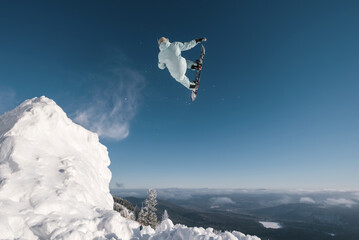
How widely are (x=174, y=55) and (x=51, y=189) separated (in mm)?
6802

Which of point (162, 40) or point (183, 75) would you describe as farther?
point (183, 75)

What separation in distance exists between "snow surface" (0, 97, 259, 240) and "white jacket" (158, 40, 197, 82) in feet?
20.1

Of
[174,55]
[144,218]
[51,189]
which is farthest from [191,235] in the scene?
[144,218]

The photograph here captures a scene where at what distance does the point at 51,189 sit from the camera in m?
7.45

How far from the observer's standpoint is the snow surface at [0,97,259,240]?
6209 mm

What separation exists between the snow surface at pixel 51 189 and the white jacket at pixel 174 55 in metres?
6.12

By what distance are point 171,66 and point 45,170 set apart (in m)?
6.57

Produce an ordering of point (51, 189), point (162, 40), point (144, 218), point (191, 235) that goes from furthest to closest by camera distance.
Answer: point (144, 218) < point (162, 40) < point (51, 189) < point (191, 235)

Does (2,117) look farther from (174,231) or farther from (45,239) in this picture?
(174,231)

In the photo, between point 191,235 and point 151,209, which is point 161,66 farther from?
point 151,209

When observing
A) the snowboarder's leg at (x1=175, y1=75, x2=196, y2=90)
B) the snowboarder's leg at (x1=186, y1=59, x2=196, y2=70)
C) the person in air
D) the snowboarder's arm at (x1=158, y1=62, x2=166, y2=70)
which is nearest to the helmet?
the person in air

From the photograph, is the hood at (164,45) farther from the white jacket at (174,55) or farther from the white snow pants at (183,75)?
the white snow pants at (183,75)

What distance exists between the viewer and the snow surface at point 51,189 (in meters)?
6.21

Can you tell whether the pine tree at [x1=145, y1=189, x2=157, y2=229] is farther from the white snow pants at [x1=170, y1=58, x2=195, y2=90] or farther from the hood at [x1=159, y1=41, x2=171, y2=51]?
the hood at [x1=159, y1=41, x2=171, y2=51]
